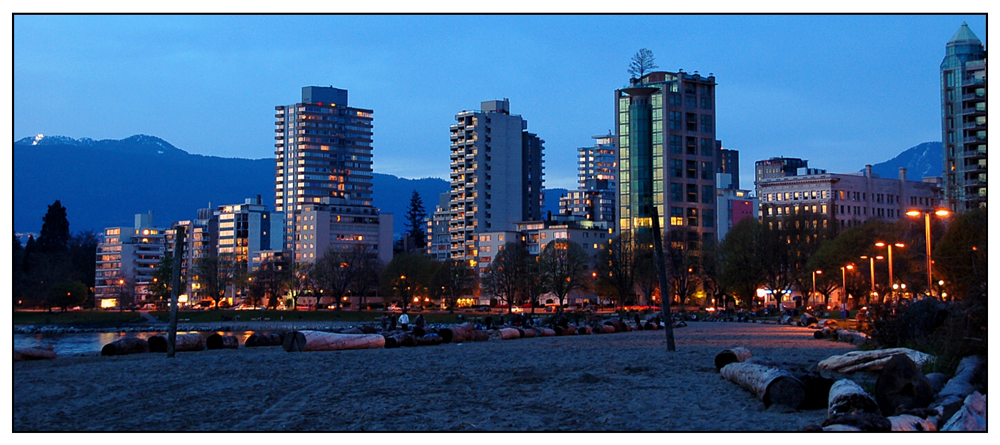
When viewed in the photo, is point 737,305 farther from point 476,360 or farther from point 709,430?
point 709,430

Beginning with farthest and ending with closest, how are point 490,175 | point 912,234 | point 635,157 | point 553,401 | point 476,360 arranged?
point 490,175, point 635,157, point 912,234, point 476,360, point 553,401

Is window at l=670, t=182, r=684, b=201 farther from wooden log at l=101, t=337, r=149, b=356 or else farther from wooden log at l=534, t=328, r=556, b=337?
wooden log at l=101, t=337, r=149, b=356

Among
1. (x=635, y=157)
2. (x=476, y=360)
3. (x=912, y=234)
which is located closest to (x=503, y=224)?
(x=635, y=157)

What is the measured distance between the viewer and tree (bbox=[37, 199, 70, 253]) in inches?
5220

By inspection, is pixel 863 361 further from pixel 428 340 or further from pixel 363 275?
pixel 363 275

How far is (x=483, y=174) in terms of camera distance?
176125mm

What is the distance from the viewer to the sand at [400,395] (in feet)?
41.3

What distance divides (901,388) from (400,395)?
25.8ft

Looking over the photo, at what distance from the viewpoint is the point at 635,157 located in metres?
132

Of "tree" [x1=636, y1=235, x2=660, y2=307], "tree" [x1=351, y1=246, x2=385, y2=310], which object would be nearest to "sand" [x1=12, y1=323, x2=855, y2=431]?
"tree" [x1=636, y1=235, x2=660, y2=307]

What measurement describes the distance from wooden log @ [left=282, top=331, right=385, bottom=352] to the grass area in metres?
76.1

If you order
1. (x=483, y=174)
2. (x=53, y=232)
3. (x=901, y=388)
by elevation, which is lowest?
(x=901, y=388)

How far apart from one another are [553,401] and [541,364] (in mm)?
8081

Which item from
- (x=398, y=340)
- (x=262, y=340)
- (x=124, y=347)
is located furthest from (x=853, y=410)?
(x=262, y=340)
